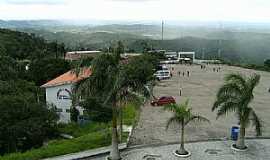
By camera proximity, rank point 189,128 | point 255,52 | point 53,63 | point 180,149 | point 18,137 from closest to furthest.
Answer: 1. point 180,149
2. point 18,137
3. point 189,128
4. point 53,63
5. point 255,52

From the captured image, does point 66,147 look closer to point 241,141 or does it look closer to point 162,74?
point 241,141

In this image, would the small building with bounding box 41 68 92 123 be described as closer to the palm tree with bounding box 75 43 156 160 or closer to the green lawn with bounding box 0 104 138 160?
the green lawn with bounding box 0 104 138 160

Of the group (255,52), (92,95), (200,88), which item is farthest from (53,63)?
(255,52)

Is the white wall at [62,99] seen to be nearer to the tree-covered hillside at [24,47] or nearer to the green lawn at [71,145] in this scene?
the green lawn at [71,145]

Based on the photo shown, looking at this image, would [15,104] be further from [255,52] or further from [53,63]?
[255,52]

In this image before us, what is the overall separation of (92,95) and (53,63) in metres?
29.1

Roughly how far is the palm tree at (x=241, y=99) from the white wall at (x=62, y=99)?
15.6 meters

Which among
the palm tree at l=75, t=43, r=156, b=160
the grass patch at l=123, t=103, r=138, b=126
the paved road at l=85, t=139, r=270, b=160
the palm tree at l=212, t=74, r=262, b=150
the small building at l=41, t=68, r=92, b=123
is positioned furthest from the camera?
the small building at l=41, t=68, r=92, b=123

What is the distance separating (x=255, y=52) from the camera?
413ft

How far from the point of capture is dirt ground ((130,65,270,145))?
20.4 m

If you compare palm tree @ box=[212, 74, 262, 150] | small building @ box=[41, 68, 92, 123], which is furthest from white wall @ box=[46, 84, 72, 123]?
palm tree @ box=[212, 74, 262, 150]

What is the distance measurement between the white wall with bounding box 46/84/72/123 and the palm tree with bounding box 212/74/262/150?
15.6 m

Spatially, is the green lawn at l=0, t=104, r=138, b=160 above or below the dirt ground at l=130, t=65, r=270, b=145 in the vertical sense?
above

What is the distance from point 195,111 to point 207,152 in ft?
33.2
